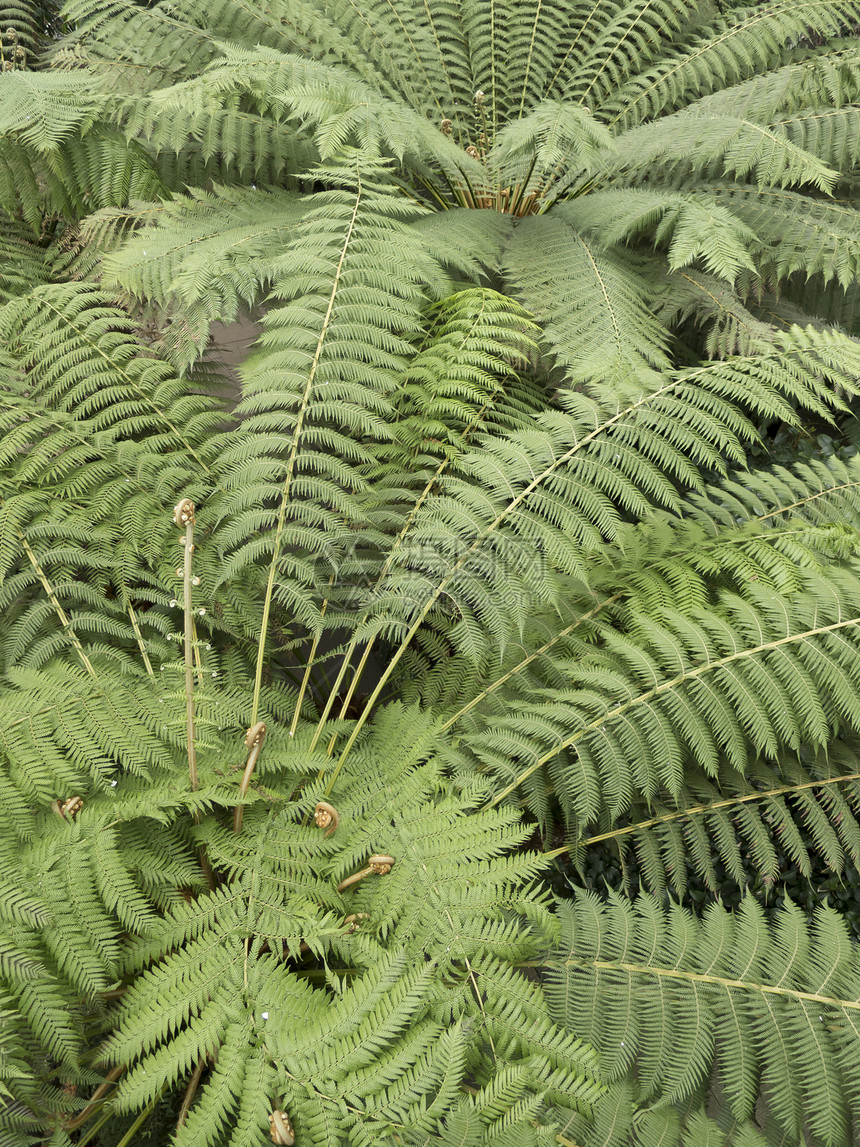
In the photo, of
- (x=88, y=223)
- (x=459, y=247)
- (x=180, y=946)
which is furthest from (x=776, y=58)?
(x=180, y=946)

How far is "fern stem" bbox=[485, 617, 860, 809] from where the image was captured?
4.99 ft

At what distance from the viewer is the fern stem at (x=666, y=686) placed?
59.9 inches

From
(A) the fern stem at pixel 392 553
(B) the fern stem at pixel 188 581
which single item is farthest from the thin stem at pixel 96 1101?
(A) the fern stem at pixel 392 553

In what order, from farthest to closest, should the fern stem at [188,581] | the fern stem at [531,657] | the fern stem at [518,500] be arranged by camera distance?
the fern stem at [531,657] < the fern stem at [518,500] < the fern stem at [188,581]

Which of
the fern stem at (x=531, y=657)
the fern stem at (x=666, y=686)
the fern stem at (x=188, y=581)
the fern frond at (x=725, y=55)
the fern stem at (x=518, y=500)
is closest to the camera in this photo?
the fern stem at (x=188, y=581)

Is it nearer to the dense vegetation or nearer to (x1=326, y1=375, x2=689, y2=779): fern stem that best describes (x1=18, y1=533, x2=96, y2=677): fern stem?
the dense vegetation

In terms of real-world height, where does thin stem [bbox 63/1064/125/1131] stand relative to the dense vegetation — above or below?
below

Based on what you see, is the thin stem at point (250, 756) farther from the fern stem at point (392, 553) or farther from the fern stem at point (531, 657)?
the fern stem at point (531, 657)

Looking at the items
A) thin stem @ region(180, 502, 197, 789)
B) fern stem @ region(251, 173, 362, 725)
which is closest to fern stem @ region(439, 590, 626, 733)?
fern stem @ region(251, 173, 362, 725)

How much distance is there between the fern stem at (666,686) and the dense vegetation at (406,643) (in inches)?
0.6

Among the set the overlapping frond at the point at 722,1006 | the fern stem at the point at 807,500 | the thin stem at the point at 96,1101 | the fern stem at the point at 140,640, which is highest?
the fern stem at the point at 807,500

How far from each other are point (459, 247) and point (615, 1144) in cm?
232

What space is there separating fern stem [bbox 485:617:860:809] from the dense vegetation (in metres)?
0.01

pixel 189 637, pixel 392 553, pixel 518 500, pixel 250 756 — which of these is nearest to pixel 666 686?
pixel 518 500
